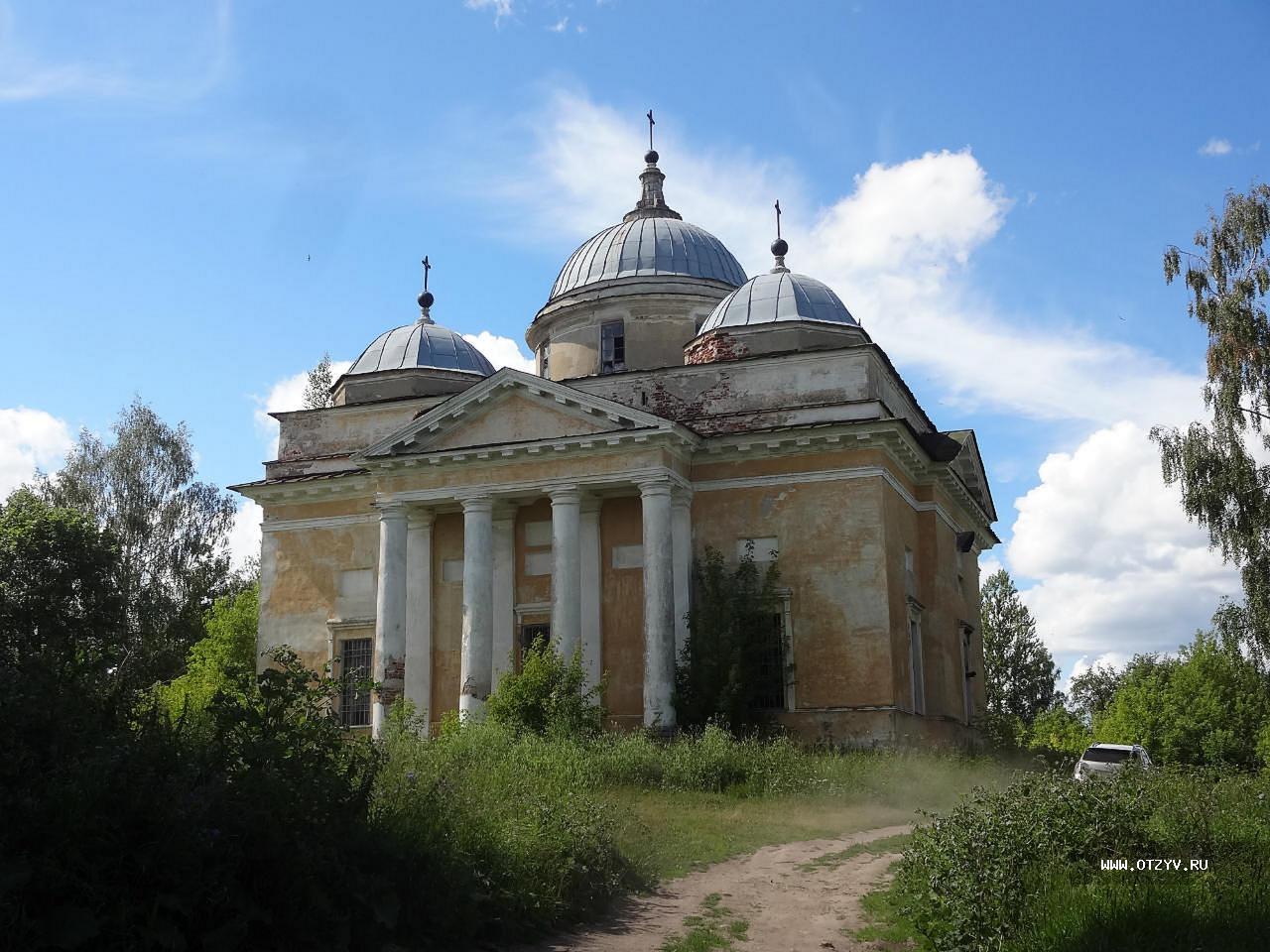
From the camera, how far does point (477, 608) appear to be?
24531 millimetres

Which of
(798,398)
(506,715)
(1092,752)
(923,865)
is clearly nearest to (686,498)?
(798,398)

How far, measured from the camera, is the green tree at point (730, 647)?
75.0 feet

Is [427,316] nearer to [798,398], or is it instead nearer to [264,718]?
[798,398]

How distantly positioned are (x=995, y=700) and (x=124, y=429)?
3901 cm

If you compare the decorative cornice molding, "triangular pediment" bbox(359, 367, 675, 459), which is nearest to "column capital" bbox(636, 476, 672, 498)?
"triangular pediment" bbox(359, 367, 675, 459)

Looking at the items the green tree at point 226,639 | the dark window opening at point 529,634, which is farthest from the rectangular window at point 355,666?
the green tree at point 226,639

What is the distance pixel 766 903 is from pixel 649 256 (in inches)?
906

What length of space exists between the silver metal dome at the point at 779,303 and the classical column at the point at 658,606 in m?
6.16

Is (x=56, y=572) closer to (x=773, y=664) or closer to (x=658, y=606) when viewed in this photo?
(x=658, y=606)

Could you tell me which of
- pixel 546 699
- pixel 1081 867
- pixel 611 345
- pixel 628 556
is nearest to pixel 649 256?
pixel 611 345

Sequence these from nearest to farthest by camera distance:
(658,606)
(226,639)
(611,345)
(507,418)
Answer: (658,606) → (507,418) → (611,345) → (226,639)

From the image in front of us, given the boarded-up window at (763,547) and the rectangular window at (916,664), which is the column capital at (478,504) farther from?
the rectangular window at (916,664)

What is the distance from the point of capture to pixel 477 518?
24969mm

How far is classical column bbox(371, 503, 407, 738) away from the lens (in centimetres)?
2534
